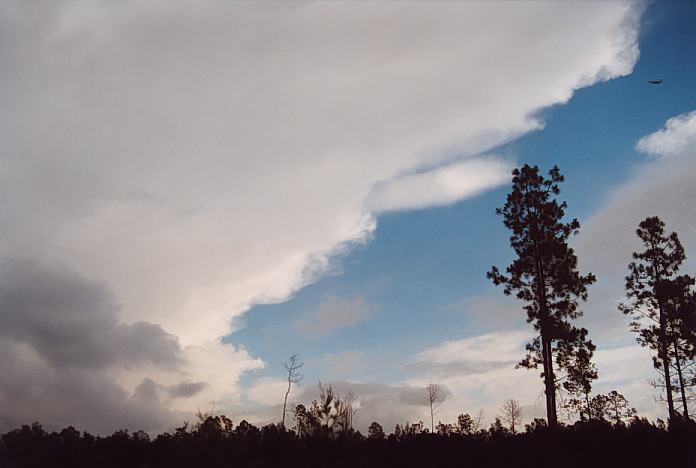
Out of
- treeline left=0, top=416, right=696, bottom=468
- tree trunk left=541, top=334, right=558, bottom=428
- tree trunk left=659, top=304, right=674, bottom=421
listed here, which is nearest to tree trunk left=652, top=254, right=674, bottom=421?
tree trunk left=659, top=304, right=674, bottom=421

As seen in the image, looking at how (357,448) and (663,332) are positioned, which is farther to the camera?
(663,332)

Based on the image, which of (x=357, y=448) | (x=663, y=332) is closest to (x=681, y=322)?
(x=663, y=332)

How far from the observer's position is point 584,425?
17.1 meters

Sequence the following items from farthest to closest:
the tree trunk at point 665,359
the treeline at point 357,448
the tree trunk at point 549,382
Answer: the tree trunk at point 665,359 → the tree trunk at point 549,382 → the treeline at point 357,448

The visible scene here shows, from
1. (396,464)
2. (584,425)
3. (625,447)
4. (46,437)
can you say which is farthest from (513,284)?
(46,437)

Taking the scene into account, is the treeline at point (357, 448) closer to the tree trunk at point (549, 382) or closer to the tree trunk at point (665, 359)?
the tree trunk at point (549, 382)

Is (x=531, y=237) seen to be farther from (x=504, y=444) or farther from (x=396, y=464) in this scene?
(x=396, y=464)

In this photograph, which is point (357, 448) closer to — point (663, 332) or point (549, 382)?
point (549, 382)

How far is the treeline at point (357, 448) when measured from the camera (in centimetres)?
1479

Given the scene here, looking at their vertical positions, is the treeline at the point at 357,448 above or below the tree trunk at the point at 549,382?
below

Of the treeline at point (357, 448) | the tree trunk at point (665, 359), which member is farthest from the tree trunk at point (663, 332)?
the treeline at point (357, 448)

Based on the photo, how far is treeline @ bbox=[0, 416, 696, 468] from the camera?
1479 centimetres

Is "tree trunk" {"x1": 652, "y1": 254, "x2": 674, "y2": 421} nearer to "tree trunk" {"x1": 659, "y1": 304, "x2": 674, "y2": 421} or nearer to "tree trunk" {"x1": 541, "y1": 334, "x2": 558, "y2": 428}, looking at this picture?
"tree trunk" {"x1": 659, "y1": 304, "x2": 674, "y2": 421}

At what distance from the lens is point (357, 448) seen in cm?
1534
